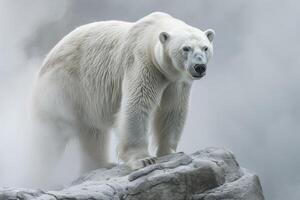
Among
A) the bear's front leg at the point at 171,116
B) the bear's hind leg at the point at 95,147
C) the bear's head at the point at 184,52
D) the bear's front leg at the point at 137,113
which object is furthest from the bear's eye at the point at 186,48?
the bear's hind leg at the point at 95,147

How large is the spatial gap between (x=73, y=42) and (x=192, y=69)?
9.04ft

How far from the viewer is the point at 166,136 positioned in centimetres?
1179

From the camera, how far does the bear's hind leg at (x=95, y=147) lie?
42.0 ft

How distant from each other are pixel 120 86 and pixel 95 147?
4.36 ft

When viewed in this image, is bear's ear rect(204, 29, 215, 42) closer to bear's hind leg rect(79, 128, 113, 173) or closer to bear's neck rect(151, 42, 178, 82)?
bear's neck rect(151, 42, 178, 82)

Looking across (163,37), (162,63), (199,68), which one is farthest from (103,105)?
(199,68)

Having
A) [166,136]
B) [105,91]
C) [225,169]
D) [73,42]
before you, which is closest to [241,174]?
[225,169]

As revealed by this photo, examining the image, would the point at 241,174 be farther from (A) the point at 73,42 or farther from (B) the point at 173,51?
(A) the point at 73,42

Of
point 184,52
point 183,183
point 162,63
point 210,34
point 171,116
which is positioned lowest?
point 183,183

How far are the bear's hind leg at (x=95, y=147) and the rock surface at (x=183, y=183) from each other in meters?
2.24

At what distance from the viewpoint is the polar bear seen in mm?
11133

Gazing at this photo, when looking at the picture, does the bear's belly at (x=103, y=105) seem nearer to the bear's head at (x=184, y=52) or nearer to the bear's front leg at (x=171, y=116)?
the bear's front leg at (x=171, y=116)

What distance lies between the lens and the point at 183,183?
9.89 meters

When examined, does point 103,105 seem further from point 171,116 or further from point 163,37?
point 163,37
